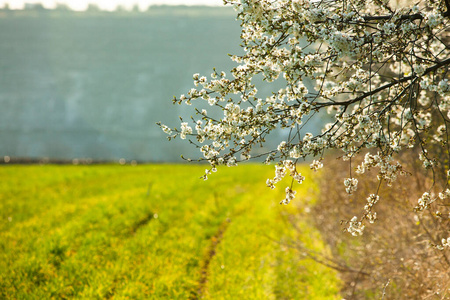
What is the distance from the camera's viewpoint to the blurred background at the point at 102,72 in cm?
7731

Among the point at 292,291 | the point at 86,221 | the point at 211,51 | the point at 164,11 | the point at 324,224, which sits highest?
the point at 164,11

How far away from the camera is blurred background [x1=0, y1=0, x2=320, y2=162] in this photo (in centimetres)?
7731

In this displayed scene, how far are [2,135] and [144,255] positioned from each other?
234ft

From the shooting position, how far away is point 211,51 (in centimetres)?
10500

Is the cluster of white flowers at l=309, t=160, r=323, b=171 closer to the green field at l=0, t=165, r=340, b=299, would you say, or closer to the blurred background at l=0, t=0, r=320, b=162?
the green field at l=0, t=165, r=340, b=299

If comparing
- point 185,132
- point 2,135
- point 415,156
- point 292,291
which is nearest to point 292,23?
point 185,132

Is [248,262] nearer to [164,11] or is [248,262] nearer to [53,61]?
[53,61]

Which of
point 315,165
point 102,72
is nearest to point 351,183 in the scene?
point 315,165

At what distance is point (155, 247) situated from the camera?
34.3 feet

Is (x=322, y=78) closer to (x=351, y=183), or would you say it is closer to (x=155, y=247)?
(x=351, y=183)

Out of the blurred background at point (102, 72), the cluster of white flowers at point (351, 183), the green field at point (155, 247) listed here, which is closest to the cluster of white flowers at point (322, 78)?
the cluster of white flowers at point (351, 183)

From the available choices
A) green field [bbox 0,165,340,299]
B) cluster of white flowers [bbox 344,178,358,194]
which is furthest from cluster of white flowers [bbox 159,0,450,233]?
green field [bbox 0,165,340,299]

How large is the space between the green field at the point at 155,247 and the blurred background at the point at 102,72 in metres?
53.0

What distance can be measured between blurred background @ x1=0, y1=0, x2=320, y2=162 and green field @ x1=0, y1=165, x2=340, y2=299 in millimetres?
52961
